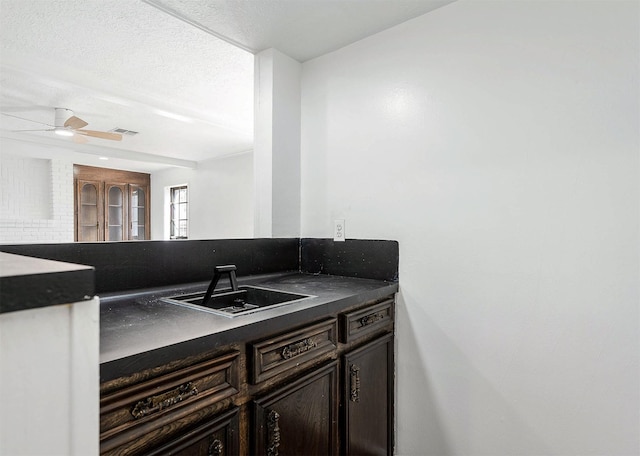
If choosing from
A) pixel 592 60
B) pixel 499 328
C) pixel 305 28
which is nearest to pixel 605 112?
pixel 592 60

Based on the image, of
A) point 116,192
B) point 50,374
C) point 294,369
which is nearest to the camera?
point 50,374

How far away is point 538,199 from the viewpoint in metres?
1.34

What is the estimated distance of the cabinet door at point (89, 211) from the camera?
236 inches

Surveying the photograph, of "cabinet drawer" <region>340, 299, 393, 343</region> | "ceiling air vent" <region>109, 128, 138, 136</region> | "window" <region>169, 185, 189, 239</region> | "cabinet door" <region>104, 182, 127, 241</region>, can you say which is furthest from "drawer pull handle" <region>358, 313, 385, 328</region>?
"cabinet door" <region>104, 182, 127, 241</region>

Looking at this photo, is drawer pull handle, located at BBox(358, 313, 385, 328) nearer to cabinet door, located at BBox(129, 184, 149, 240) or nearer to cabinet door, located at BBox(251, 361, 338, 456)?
cabinet door, located at BBox(251, 361, 338, 456)

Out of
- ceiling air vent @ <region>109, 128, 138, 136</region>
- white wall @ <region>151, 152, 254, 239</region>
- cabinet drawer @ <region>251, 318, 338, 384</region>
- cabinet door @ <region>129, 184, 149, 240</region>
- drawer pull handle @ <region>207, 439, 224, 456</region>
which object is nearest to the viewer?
drawer pull handle @ <region>207, 439, 224, 456</region>

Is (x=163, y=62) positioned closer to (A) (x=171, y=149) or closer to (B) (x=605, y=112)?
(B) (x=605, y=112)

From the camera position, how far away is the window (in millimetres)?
6570

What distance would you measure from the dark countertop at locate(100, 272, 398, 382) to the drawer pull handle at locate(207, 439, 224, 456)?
0.79 ft

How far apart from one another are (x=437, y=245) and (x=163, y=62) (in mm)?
2234

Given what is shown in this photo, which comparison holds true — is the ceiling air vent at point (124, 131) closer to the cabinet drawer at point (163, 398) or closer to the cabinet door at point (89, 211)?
the cabinet door at point (89, 211)

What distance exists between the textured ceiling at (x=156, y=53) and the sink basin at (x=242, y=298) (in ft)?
4.03

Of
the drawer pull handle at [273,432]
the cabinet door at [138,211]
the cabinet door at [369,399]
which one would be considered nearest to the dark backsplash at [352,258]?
the cabinet door at [369,399]

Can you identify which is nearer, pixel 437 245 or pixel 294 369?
pixel 294 369
